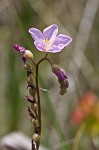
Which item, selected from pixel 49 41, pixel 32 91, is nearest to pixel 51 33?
pixel 49 41

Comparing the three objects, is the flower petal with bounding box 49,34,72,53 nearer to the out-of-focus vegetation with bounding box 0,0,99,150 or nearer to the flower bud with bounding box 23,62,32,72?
the flower bud with bounding box 23,62,32,72

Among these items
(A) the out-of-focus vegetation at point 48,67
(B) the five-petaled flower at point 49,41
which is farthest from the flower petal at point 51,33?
(A) the out-of-focus vegetation at point 48,67

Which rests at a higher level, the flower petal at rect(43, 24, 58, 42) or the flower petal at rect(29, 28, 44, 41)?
the flower petal at rect(43, 24, 58, 42)

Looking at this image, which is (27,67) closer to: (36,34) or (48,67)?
(36,34)

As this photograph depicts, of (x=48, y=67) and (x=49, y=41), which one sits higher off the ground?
(x=48, y=67)

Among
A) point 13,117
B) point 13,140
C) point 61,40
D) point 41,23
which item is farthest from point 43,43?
point 41,23

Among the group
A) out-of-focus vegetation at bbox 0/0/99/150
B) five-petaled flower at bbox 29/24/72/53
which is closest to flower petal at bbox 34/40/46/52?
five-petaled flower at bbox 29/24/72/53

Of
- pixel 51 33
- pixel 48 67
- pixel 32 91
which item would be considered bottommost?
pixel 32 91
